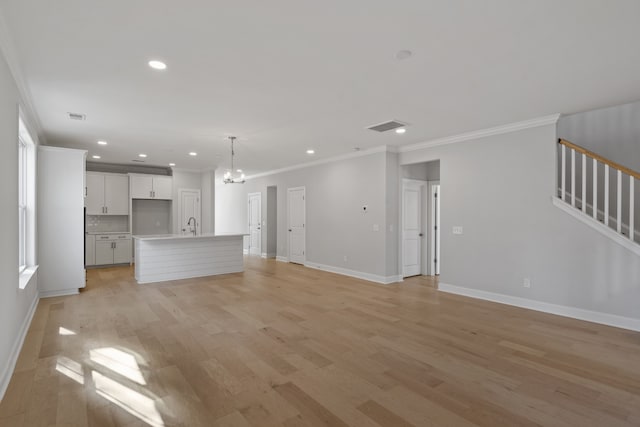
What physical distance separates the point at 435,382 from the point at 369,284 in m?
3.69

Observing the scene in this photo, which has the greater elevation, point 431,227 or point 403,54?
point 403,54

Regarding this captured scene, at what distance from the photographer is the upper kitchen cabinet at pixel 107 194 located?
8.17m

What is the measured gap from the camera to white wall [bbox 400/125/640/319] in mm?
4105

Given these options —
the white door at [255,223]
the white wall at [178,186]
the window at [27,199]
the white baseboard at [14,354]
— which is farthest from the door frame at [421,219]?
the white wall at [178,186]

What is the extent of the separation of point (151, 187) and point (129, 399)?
771 centimetres

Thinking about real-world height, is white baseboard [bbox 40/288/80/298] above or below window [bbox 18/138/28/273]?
below

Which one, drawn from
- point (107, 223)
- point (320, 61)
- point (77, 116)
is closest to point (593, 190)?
point (320, 61)

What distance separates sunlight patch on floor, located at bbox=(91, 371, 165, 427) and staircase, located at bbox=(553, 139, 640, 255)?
517cm

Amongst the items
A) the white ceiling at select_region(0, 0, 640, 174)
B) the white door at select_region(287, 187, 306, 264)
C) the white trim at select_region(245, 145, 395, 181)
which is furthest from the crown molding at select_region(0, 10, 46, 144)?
the white door at select_region(287, 187, 306, 264)

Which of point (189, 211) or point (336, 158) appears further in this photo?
point (189, 211)

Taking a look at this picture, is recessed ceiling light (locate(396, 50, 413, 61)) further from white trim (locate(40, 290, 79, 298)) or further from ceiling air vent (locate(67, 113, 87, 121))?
white trim (locate(40, 290, 79, 298))

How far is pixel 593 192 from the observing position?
4.41 m

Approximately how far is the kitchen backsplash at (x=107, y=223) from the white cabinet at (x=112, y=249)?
451 millimetres

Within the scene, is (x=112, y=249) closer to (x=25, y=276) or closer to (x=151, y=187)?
(x=151, y=187)
